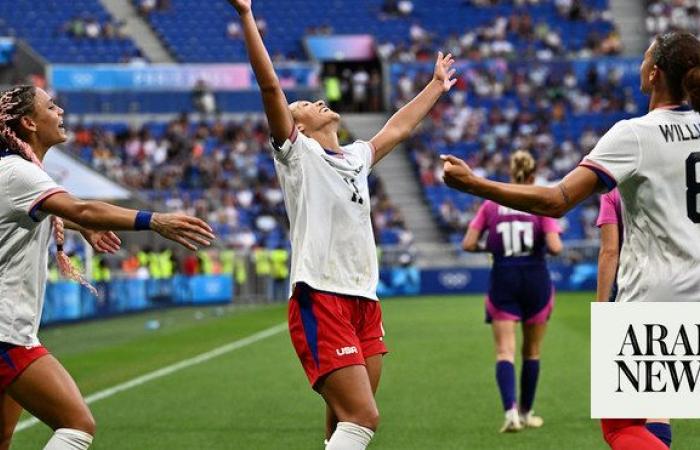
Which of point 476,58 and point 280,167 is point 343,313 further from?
point 476,58

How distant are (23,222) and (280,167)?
1376 millimetres

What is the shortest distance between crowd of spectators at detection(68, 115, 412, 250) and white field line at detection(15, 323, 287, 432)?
46.0ft

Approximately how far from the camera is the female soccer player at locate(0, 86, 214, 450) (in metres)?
6.75

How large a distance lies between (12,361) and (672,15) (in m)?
48.4

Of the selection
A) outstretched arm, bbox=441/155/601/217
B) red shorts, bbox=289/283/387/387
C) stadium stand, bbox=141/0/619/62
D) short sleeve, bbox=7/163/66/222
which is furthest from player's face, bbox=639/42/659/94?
stadium stand, bbox=141/0/619/62

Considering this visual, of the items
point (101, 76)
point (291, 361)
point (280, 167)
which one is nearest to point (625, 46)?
point (101, 76)

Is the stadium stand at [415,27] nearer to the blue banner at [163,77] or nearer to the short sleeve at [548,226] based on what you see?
the blue banner at [163,77]

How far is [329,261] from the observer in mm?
7371

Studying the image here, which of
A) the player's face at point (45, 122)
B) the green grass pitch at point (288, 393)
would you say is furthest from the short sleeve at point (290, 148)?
the green grass pitch at point (288, 393)

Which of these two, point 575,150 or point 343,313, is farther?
point 575,150

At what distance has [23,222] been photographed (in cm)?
687

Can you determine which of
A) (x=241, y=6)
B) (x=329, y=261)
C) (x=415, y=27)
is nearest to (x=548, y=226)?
(x=329, y=261)

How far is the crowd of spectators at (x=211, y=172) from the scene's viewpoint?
40969mm

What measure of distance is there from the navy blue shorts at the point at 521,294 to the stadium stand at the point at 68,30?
3722 cm
